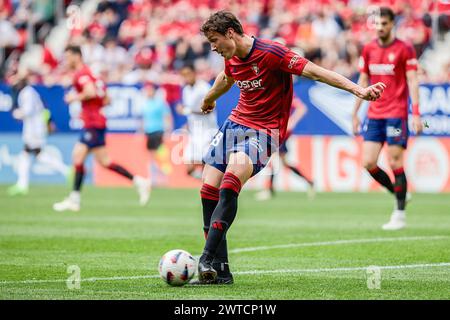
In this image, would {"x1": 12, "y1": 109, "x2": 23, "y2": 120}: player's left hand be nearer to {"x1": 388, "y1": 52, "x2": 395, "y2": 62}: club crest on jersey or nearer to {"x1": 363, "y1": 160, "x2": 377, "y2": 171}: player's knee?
{"x1": 363, "y1": 160, "x2": 377, "y2": 171}: player's knee

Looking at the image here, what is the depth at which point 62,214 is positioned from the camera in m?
16.0

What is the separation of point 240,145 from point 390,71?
213 inches

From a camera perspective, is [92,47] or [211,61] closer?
[211,61]

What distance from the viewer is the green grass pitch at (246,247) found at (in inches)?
311

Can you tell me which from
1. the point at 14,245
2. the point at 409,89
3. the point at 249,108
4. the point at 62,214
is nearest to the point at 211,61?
the point at 62,214

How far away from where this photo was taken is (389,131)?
1349cm

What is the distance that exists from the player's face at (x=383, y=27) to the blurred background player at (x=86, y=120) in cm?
575

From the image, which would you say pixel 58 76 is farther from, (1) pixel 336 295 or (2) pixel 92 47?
(1) pixel 336 295

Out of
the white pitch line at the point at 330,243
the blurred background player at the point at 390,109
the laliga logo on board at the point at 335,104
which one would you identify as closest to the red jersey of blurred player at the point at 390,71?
the blurred background player at the point at 390,109

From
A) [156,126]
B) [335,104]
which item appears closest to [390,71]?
[335,104]

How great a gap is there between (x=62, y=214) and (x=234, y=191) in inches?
321

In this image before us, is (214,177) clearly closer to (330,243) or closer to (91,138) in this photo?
(330,243)

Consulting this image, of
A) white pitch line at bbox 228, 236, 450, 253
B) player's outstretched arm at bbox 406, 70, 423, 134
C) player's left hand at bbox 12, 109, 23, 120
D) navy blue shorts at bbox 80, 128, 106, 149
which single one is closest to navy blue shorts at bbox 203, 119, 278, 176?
white pitch line at bbox 228, 236, 450, 253

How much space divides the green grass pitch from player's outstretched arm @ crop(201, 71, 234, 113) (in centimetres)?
163
